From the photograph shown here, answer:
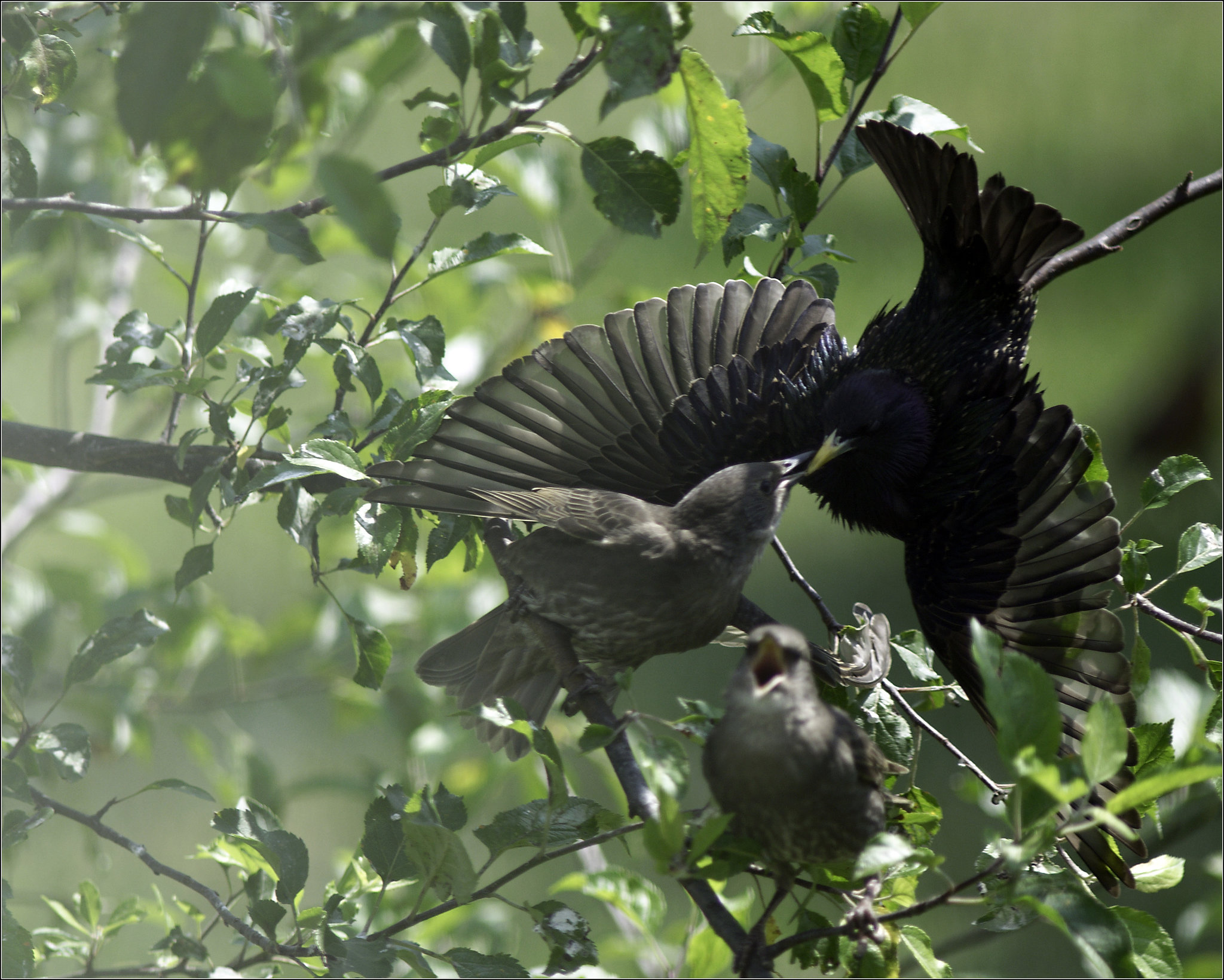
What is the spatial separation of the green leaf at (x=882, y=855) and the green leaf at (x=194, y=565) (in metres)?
0.53

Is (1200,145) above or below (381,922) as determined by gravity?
above

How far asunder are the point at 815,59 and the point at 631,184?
0.18m

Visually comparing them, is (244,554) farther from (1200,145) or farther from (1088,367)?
(1200,145)

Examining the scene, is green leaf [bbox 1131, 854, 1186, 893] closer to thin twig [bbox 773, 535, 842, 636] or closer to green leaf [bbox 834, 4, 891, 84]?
thin twig [bbox 773, 535, 842, 636]

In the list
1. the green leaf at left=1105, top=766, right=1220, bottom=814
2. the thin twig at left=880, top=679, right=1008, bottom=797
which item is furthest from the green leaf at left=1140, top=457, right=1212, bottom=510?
the green leaf at left=1105, top=766, right=1220, bottom=814

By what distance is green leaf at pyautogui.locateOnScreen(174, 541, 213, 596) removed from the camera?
786mm

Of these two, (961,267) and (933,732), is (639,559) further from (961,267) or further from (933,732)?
(961,267)

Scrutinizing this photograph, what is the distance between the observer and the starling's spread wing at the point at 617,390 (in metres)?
0.81

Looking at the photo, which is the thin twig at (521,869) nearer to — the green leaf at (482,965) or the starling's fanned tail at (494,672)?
the green leaf at (482,965)

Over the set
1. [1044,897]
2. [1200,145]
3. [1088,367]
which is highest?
[1200,145]

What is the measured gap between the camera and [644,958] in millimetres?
967

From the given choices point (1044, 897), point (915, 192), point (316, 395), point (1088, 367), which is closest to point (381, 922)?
point (1044, 897)

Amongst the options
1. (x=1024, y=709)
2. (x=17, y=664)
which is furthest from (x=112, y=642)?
(x=1024, y=709)

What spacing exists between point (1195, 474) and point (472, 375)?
85 centimetres
